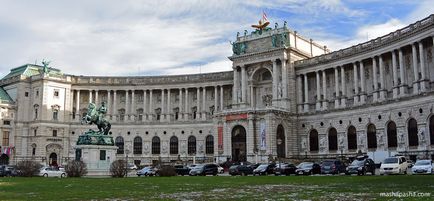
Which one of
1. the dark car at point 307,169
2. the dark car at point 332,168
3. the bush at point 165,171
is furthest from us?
the bush at point 165,171

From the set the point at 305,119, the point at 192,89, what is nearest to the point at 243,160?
the point at 305,119

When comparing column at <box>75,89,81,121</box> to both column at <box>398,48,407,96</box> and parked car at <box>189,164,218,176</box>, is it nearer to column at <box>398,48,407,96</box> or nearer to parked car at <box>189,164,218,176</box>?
parked car at <box>189,164,218,176</box>

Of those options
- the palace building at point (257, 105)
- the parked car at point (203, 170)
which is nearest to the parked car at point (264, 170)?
the parked car at point (203, 170)

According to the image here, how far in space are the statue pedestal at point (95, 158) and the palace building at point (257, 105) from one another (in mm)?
34460

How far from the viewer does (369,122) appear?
76.1 m

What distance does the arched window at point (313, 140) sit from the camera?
86363 millimetres

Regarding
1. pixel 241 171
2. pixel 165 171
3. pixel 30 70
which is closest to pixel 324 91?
pixel 241 171

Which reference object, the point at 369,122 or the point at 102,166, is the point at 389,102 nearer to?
the point at 369,122

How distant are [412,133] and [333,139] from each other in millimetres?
17581

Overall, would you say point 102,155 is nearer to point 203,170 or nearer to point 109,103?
point 203,170

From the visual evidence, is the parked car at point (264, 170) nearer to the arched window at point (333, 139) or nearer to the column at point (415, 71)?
the column at point (415, 71)

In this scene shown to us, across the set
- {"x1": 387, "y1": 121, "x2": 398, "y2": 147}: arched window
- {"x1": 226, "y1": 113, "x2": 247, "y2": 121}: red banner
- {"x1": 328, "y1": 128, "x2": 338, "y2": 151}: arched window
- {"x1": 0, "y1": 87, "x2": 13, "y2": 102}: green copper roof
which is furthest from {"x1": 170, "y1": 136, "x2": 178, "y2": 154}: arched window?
{"x1": 387, "y1": 121, "x2": 398, "y2": 147}: arched window

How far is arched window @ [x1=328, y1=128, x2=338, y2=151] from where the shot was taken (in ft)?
271

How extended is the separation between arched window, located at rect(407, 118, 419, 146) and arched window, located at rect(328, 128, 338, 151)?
15.9 m
